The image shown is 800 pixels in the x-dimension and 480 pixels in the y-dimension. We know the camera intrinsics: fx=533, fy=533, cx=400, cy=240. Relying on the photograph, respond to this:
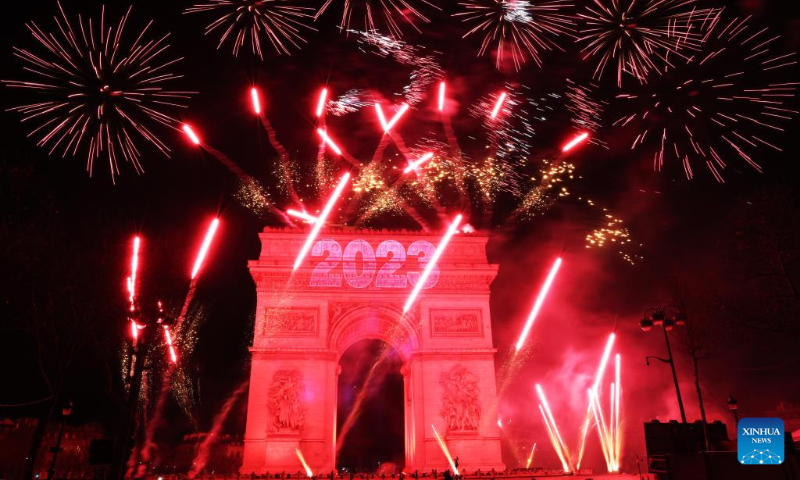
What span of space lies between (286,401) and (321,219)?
8.51 metres

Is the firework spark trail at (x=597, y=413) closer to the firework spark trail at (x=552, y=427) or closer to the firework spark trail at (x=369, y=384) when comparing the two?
the firework spark trail at (x=552, y=427)

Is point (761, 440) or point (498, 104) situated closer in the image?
point (761, 440)

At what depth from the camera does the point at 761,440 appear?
5.01 metres

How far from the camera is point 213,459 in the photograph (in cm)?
5228

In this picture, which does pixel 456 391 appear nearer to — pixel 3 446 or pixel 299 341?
pixel 299 341

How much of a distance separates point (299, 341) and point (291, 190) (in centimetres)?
720

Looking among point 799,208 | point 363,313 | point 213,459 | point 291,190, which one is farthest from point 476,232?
point 213,459

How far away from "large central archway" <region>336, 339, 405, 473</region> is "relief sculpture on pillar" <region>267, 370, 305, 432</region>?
1200cm

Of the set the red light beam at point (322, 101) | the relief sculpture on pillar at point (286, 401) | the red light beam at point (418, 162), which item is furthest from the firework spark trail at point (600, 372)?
the red light beam at point (322, 101)

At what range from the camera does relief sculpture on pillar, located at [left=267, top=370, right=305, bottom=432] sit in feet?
72.8

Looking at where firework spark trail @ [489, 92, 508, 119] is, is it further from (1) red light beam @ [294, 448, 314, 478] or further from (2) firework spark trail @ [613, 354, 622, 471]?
(2) firework spark trail @ [613, 354, 622, 471]

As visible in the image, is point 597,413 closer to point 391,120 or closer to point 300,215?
point 300,215

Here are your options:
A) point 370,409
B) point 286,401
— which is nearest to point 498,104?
point 286,401

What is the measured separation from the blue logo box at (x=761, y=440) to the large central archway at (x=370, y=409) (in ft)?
101
